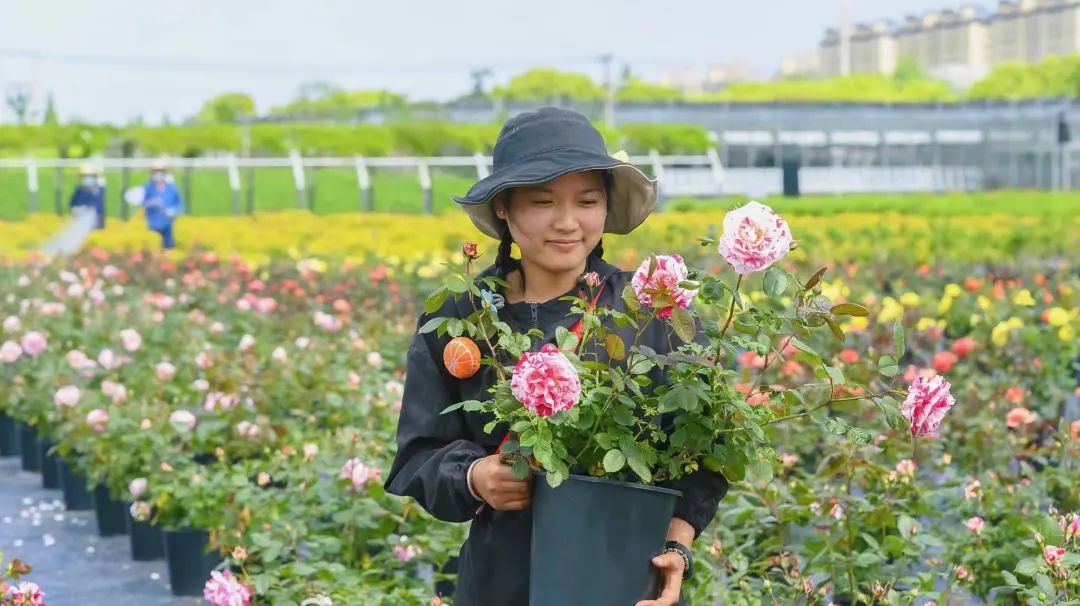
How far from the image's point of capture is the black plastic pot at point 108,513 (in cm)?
516

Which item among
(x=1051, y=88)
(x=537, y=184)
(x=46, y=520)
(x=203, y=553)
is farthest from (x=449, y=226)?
(x=1051, y=88)

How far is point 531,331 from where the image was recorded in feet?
6.24

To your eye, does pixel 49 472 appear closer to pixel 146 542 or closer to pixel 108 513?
pixel 108 513

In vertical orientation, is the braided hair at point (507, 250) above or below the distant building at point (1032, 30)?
below

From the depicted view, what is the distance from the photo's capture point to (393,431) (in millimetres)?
4605

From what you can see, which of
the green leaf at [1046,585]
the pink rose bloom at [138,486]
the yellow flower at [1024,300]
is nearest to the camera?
the green leaf at [1046,585]

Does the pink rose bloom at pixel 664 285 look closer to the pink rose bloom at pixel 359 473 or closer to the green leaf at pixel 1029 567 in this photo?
the green leaf at pixel 1029 567

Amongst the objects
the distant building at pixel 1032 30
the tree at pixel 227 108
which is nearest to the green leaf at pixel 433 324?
the tree at pixel 227 108

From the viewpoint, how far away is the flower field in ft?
9.93

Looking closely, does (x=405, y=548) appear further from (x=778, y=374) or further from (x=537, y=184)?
(x=778, y=374)

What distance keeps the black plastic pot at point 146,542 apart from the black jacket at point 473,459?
289 cm

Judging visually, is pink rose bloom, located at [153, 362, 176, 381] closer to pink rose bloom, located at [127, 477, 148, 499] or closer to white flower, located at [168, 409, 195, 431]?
white flower, located at [168, 409, 195, 431]

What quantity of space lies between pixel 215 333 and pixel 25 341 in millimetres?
853

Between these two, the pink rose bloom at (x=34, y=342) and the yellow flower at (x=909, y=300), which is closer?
the pink rose bloom at (x=34, y=342)
